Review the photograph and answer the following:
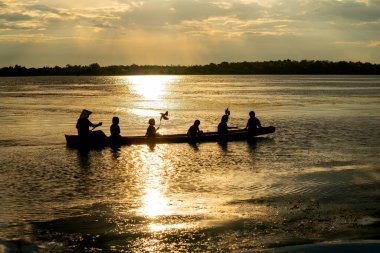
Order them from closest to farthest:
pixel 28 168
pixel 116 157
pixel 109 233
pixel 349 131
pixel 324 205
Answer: pixel 109 233 → pixel 324 205 → pixel 28 168 → pixel 116 157 → pixel 349 131

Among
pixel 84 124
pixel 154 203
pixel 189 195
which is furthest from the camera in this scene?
pixel 84 124

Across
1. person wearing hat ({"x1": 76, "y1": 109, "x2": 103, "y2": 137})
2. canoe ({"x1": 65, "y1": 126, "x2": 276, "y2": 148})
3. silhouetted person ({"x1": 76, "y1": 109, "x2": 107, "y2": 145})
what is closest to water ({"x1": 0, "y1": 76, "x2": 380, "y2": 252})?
canoe ({"x1": 65, "y1": 126, "x2": 276, "y2": 148})

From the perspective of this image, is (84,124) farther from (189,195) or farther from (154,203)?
(154,203)

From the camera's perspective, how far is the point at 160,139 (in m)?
29.3

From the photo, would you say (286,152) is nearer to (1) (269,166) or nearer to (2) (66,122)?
(1) (269,166)

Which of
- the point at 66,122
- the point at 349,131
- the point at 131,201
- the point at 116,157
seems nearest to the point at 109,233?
the point at 131,201

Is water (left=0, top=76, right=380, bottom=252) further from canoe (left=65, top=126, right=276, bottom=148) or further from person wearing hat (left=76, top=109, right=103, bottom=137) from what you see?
person wearing hat (left=76, top=109, right=103, bottom=137)

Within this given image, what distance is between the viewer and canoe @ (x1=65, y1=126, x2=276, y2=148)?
28.5m

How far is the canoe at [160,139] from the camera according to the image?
93.5 ft

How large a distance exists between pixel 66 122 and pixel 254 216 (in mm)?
32477

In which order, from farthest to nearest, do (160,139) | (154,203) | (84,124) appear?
(160,139) < (84,124) < (154,203)

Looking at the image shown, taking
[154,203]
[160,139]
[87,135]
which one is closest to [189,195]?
[154,203]

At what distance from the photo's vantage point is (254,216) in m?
14.5

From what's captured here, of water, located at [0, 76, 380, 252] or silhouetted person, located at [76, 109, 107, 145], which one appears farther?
silhouetted person, located at [76, 109, 107, 145]
